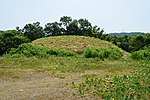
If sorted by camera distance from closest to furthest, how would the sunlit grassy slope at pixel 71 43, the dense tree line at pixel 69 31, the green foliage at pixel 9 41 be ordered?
1. the sunlit grassy slope at pixel 71 43
2. the green foliage at pixel 9 41
3. the dense tree line at pixel 69 31

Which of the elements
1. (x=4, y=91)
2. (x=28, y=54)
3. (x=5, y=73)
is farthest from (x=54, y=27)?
(x=4, y=91)

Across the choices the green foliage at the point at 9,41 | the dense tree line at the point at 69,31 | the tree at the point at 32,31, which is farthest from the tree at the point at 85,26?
the green foliage at the point at 9,41

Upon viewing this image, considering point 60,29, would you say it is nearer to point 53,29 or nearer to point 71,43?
point 53,29

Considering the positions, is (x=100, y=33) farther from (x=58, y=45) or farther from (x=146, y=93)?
(x=146, y=93)

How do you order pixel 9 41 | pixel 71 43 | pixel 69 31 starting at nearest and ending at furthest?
pixel 71 43, pixel 9 41, pixel 69 31

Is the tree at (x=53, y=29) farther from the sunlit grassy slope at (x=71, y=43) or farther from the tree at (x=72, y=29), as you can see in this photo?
the sunlit grassy slope at (x=71, y=43)

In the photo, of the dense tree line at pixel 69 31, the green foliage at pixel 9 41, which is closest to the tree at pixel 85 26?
the dense tree line at pixel 69 31

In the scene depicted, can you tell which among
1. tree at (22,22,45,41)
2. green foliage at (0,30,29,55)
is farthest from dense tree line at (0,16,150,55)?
green foliage at (0,30,29,55)

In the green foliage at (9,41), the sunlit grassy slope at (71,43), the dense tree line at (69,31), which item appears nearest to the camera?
the sunlit grassy slope at (71,43)

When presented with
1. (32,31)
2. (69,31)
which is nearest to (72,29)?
(69,31)

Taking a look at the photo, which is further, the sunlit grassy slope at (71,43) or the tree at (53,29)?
the tree at (53,29)

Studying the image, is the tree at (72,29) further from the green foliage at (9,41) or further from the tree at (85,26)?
the green foliage at (9,41)

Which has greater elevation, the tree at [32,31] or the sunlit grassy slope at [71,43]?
the tree at [32,31]

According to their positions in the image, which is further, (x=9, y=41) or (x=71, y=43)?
(x=9, y=41)
